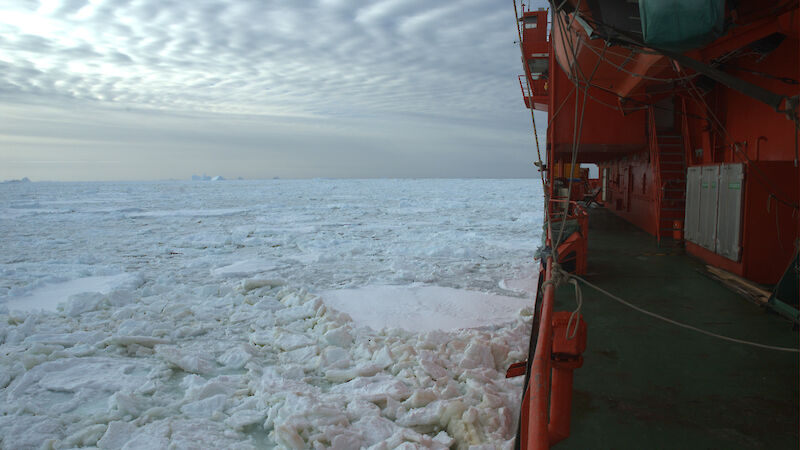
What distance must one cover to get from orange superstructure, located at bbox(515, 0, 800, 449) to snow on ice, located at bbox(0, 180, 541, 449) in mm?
1191

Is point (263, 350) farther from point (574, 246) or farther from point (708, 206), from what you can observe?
point (708, 206)

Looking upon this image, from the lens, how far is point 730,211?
571cm

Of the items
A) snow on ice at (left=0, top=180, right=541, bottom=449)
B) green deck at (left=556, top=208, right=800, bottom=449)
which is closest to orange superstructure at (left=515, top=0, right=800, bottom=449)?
green deck at (left=556, top=208, right=800, bottom=449)

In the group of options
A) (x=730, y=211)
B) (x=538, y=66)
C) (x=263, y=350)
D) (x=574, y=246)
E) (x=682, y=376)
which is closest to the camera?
(x=682, y=376)

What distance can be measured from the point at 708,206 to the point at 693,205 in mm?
543

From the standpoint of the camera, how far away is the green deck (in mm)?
2617

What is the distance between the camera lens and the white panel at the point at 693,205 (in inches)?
264

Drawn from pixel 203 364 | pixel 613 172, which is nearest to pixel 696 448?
pixel 203 364

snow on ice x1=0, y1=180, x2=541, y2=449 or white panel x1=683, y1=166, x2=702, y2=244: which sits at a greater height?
white panel x1=683, y1=166, x2=702, y2=244

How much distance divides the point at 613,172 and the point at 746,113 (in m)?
9.06

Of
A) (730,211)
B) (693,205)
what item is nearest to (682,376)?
(730,211)

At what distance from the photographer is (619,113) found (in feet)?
30.1

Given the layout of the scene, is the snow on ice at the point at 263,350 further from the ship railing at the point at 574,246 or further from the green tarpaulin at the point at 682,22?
the green tarpaulin at the point at 682,22

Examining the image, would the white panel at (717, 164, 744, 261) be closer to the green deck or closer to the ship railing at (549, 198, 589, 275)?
the green deck
